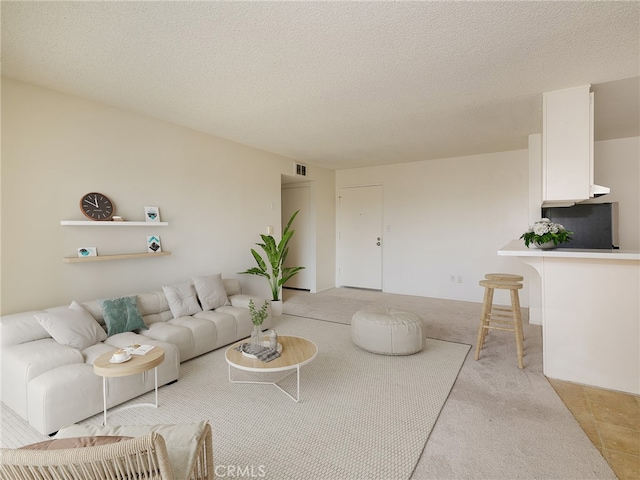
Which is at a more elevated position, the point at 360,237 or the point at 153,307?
the point at 360,237

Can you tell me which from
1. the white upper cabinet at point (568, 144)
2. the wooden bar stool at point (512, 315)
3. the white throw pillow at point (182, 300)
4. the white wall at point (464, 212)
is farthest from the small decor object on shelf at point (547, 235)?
the white throw pillow at point (182, 300)

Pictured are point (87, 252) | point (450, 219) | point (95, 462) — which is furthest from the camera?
point (450, 219)

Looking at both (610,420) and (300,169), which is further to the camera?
(300,169)

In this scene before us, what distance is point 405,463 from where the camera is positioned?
5.76 ft

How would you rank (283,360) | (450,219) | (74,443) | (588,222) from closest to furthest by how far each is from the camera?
(74,443), (283,360), (588,222), (450,219)

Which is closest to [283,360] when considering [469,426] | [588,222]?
[469,426]

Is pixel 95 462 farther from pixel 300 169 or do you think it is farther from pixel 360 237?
pixel 360 237

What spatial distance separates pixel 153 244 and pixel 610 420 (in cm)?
433

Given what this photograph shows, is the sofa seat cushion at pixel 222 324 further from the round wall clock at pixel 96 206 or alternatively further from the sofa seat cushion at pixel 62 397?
the round wall clock at pixel 96 206

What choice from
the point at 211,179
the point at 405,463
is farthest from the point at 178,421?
the point at 211,179

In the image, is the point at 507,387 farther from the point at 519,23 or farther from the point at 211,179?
the point at 211,179

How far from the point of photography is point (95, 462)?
93 centimetres

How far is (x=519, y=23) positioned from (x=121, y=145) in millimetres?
3639

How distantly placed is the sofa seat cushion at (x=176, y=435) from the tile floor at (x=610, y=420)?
2149 mm
